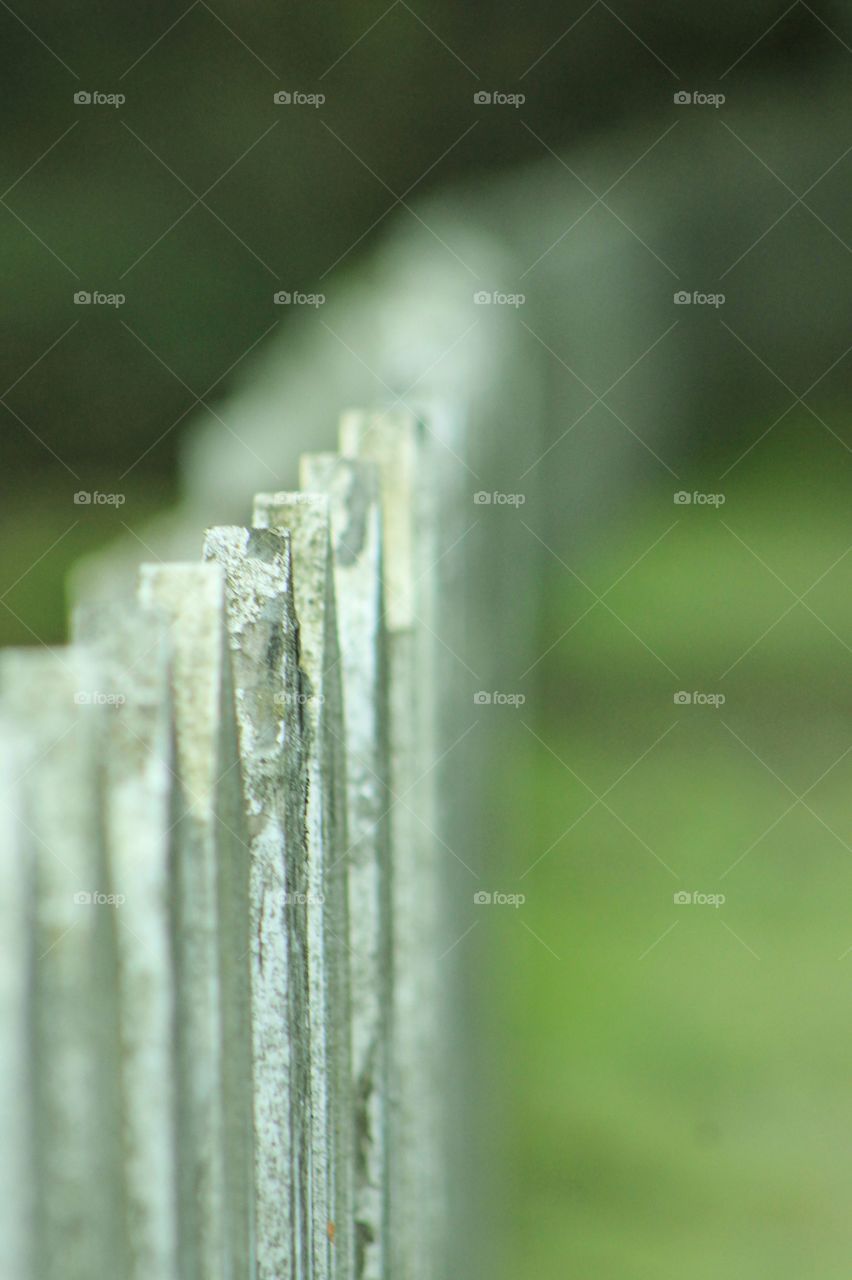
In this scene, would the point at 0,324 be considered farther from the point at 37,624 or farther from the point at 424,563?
the point at 424,563

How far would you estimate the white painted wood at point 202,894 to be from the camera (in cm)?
43

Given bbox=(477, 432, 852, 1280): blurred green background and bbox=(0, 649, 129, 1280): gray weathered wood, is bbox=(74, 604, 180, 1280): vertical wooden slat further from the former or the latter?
bbox=(477, 432, 852, 1280): blurred green background

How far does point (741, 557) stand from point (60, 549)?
1354 millimetres

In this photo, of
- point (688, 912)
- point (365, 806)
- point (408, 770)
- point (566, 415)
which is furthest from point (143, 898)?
point (566, 415)

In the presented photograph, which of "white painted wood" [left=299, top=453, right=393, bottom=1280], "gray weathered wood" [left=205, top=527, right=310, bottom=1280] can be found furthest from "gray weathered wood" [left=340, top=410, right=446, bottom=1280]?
"gray weathered wood" [left=205, top=527, right=310, bottom=1280]

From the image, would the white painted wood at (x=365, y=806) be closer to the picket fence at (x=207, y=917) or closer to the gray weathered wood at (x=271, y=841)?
the picket fence at (x=207, y=917)

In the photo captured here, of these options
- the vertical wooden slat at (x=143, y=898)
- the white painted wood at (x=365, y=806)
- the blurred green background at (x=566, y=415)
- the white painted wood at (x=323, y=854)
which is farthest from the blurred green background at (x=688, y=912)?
the vertical wooden slat at (x=143, y=898)

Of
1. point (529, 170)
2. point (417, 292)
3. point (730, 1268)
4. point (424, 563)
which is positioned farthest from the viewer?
point (529, 170)

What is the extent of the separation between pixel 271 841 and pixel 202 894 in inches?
3.1

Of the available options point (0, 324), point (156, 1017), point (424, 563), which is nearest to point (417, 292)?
point (424, 563)

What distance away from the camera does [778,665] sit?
2.44 metres

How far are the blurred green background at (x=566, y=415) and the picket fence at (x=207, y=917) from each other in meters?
1.24

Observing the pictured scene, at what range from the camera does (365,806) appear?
727 millimetres

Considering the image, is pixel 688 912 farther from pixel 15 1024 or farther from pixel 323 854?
pixel 15 1024
